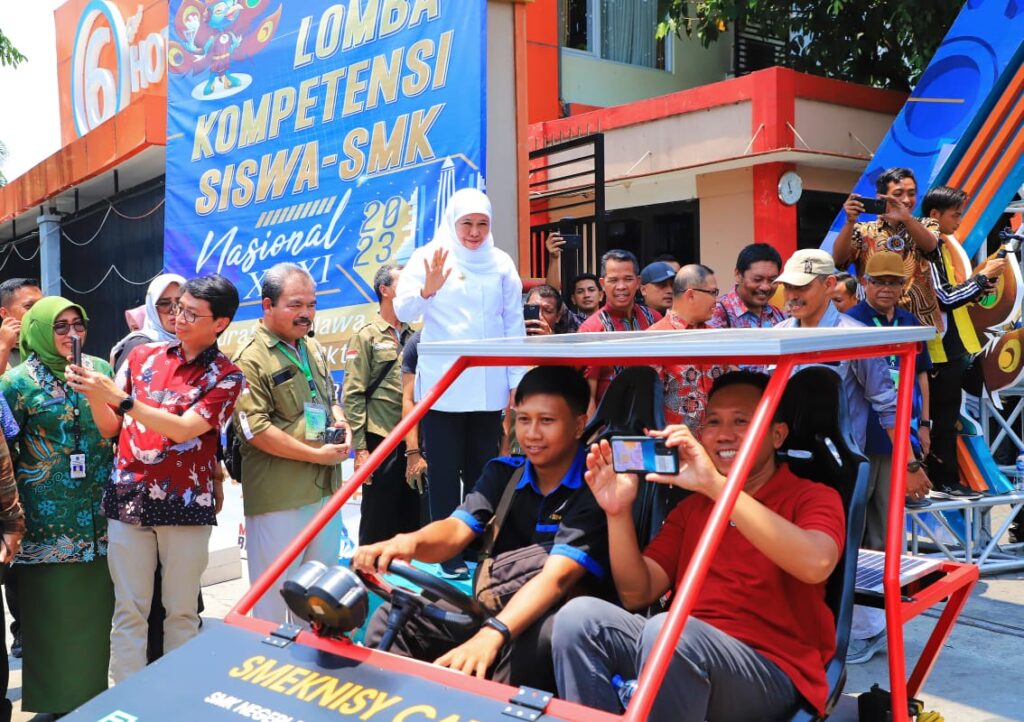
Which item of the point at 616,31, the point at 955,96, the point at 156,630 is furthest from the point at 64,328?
the point at 616,31

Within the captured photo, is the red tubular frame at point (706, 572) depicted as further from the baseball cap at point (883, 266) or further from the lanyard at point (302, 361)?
the baseball cap at point (883, 266)

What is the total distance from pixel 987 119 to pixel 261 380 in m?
6.36

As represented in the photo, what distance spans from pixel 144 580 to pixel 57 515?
0.48 meters

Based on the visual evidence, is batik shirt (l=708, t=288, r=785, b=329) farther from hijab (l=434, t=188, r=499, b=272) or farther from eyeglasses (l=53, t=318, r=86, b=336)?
eyeglasses (l=53, t=318, r=86, b=336)

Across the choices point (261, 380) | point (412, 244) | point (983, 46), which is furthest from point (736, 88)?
point (261, 380)

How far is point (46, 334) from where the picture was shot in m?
Answer: 3.94

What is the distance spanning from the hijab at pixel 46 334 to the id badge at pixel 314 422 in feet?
3.08

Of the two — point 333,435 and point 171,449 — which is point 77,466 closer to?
point 171,449

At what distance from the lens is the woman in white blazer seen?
5.04 meters

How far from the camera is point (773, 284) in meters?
5.14

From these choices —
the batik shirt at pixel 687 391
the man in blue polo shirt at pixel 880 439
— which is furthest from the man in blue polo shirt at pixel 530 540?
the man in blue polo shirt at pixel 880 439

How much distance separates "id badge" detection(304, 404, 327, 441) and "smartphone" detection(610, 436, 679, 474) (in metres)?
1.99

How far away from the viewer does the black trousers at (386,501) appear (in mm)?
5430

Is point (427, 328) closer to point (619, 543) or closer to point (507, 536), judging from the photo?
point (507, 536)
